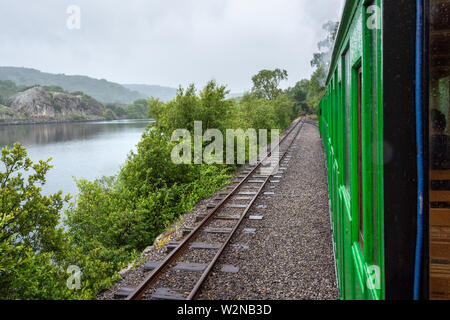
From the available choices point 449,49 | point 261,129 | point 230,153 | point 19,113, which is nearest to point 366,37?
point 449,49

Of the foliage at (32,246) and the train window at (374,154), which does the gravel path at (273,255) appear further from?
the train window at (374,154)

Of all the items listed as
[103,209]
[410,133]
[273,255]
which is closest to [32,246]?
[103,209]

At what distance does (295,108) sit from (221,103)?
59484 mm

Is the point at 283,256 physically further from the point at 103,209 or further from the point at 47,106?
the point at 47,106

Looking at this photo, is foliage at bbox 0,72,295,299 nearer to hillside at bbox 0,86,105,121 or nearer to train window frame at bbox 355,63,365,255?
train window frame at bbox 355,63,365,255

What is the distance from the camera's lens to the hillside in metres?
83.3

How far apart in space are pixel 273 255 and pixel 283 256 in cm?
19

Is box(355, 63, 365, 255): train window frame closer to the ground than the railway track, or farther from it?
farther from it

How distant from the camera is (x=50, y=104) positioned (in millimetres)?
96625

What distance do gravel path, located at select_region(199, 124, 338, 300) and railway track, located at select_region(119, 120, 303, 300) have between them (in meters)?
0.18

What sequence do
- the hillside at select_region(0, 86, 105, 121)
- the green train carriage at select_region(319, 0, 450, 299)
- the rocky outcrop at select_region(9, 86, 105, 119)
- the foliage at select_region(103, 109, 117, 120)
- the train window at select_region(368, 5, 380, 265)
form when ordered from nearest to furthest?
the green train carriage at select_region(319, 0, 450, 299) < the train window at select_region(368, 5, 380, 265) < the hillside at select_region(0, 86, 105, 121) < the rocky outcrop at select_region(9, 86, 105, 119) < the foliage at select_region(103, 109, 117, 120)

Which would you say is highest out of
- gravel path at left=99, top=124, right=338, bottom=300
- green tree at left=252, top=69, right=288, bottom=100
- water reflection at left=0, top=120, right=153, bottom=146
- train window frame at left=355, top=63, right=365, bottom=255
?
green tree at left=252, top=69, right=288, bottom=100

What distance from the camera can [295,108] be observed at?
238 feet

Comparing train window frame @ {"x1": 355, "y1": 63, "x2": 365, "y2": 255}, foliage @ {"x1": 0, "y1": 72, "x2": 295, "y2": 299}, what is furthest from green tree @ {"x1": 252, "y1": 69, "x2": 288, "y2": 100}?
train window frame @ {"x1": 355, "y1": 63, "x2": 365, "y2": 255}
